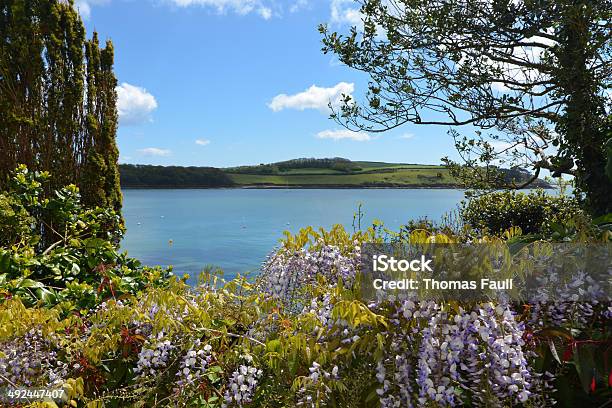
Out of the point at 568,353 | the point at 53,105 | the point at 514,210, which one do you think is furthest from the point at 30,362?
the point at 514,210

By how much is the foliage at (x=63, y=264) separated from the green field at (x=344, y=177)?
3187cm

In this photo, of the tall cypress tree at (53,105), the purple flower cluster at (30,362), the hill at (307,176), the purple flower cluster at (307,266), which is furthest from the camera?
the hill at (307,176)

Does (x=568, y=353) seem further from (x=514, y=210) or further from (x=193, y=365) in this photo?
(x=514, y=210)

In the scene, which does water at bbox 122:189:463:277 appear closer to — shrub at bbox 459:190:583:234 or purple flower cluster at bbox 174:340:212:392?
shrub at bbox 459:190:583:234

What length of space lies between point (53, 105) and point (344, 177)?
34.5 metres

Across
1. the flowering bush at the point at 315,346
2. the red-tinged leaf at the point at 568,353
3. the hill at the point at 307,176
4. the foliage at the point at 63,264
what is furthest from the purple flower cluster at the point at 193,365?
the hill at the point at 307,176

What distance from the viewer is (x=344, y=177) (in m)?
41.4

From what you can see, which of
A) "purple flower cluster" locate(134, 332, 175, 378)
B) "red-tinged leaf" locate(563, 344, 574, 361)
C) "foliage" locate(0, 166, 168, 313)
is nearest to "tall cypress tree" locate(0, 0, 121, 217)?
"foliage" locate(0, 166, 168, 313)

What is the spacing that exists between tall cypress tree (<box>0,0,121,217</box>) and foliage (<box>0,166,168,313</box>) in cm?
143

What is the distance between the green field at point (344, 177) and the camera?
38.0 meters

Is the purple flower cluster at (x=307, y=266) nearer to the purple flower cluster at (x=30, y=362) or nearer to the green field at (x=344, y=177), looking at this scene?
the purple flower cluster at (x=30, y=362)

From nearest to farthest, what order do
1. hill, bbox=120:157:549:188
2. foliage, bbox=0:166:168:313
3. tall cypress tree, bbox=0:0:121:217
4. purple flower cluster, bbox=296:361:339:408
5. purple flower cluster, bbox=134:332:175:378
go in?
purple flower cluster, bbox=296:361:339:408
purple flower cluster, bbox=134:332:175:378
foliage, bbox=0:166:168:313
tall cypress tree, bbox=0:0:121:217
hill, bbox=120:157:549:188

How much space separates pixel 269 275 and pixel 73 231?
11.0 ft

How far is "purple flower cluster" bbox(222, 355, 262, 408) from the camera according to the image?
6.62 feet
